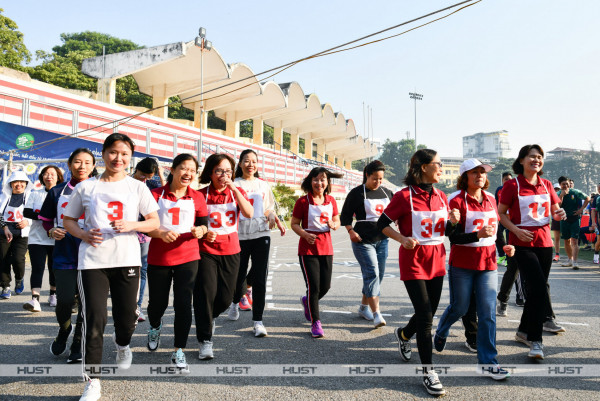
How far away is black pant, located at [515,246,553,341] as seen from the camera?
13.2 ft

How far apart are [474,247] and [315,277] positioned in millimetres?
1821

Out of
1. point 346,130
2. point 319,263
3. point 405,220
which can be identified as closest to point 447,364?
point 405,220

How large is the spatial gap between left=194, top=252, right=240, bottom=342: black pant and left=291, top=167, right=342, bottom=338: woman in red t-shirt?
107 centimetres

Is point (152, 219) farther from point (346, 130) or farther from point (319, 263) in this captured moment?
point (346, 130)

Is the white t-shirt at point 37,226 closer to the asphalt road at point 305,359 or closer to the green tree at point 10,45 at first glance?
the asphalt road at point 305,359

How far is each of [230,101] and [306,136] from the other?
82.6ft

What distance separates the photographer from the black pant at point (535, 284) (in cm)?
404

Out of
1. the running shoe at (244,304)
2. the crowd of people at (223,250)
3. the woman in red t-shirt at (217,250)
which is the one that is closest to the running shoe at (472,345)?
the crowd of people at (223,250)

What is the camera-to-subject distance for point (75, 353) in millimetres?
3955

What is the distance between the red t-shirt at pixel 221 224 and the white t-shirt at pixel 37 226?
2.41 metres

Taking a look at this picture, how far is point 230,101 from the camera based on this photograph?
117 ft

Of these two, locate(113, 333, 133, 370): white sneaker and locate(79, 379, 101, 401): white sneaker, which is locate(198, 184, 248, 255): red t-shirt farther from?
locate(79, 379, 101, 401): white sneaker

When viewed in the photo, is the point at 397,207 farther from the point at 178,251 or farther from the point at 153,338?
the point at 153,338

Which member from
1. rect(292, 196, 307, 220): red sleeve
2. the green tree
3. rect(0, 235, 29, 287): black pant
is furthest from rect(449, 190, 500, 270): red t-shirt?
the green tree
